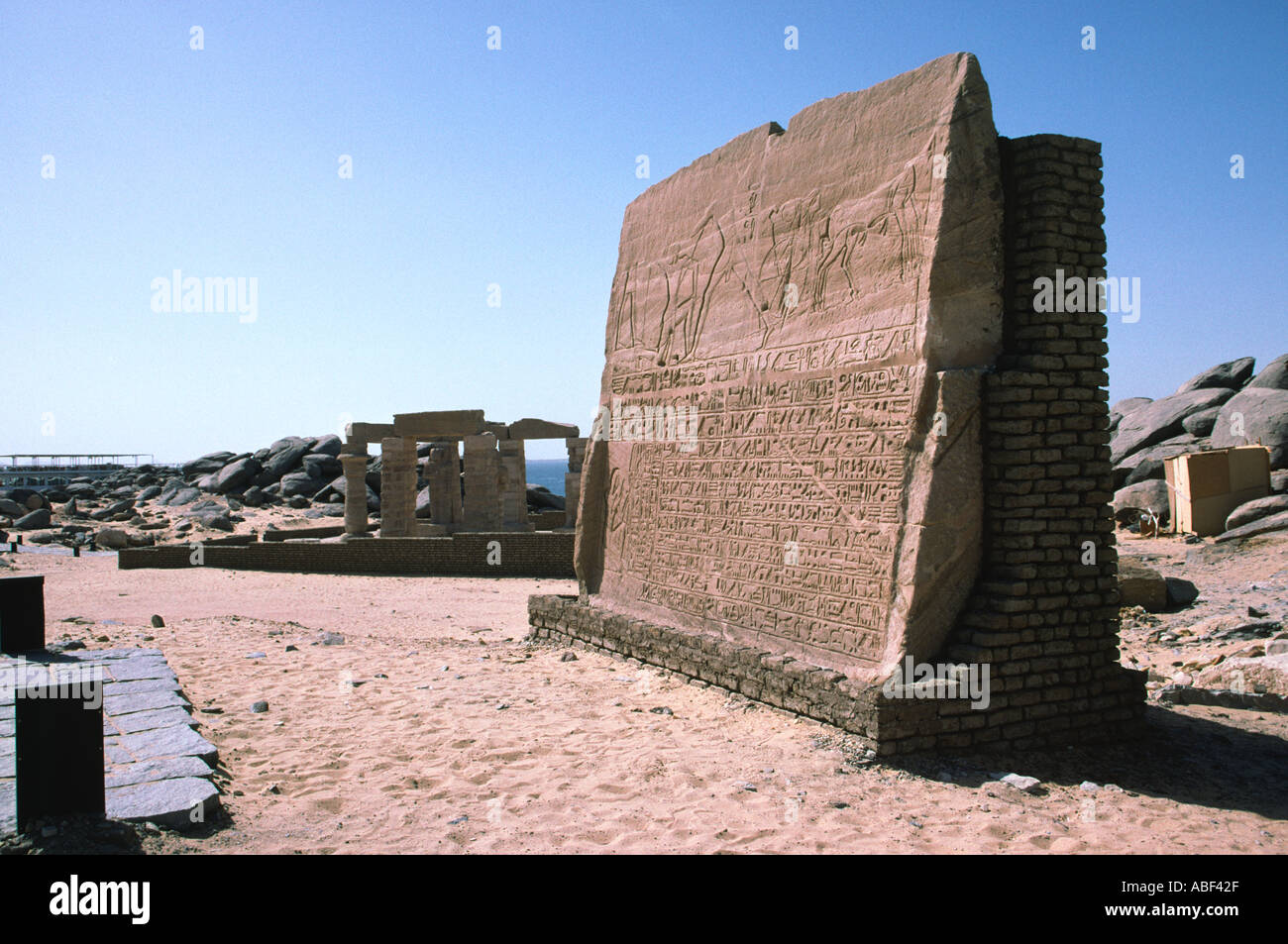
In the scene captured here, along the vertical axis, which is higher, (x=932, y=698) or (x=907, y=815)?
(x=932, y=698)

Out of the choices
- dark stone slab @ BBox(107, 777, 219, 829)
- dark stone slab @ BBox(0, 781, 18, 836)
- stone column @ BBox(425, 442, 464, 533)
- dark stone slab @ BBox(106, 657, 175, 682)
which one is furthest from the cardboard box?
stone column @ BBox(425, 442, 464, 533)

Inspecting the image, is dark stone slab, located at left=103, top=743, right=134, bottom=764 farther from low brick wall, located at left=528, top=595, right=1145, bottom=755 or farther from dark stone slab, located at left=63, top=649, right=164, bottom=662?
low brick wall, located at left=528, top=595, right=1145, bottom=755

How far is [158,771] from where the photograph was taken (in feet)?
14.6

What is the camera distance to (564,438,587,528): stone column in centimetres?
2097

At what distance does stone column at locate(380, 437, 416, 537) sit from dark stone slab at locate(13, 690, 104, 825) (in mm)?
17478

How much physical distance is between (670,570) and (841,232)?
3206 mm

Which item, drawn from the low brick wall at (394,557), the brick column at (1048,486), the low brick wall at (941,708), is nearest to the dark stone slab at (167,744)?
the low brick wall at (941,708)

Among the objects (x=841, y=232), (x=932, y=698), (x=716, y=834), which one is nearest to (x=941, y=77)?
(x=841, y=232)

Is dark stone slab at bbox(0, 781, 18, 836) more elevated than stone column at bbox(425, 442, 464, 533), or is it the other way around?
stone column at bbox(425, 442, 464, 533)

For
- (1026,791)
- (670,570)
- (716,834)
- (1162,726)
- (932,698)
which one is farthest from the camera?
(670,570)

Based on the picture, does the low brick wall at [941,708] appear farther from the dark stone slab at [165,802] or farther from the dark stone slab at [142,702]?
the dark stone slab at [142,702]

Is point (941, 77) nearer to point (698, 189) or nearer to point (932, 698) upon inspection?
point (698, 189)

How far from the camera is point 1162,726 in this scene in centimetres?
595

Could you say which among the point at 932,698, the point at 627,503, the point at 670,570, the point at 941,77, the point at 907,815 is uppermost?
the point at 941,77
